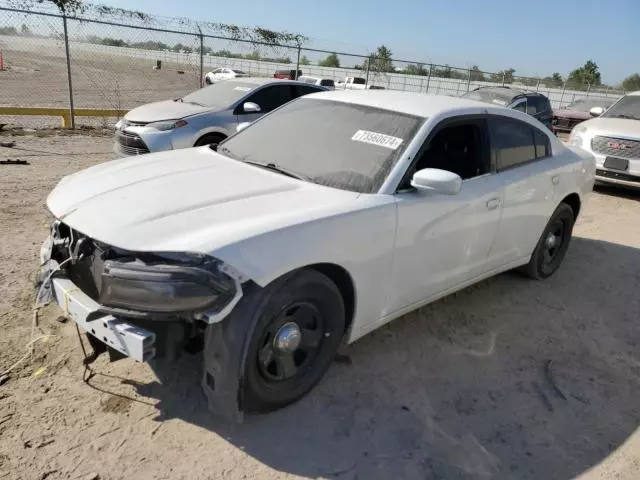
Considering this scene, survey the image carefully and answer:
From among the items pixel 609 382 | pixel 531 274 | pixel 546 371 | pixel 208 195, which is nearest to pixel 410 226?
pixel 208 195

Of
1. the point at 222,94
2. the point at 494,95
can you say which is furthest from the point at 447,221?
the point at 494,95

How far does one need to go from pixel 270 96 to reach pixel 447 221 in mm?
6085

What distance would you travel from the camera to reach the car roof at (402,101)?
3.63 meters

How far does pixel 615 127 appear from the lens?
29.9 feet

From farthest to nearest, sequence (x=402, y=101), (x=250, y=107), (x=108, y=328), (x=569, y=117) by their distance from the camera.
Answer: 1. (x=569, y=117)
2. (x=250, y=107)
3. (x=402, y=101)
4. (x=108, y=328)

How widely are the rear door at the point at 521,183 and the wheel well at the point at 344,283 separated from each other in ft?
5.12

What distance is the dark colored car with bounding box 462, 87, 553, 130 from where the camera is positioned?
41.4 ft

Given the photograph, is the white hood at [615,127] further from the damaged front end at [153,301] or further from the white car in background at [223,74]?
the white car in background at [223,74]

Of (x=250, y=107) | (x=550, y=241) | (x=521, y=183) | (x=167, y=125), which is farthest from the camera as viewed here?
(x=250, y=107)

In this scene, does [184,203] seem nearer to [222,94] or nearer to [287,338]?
[287,338]

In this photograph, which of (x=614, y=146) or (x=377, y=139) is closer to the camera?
(x=377, y=139)

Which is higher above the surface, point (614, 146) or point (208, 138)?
point (614, 146)

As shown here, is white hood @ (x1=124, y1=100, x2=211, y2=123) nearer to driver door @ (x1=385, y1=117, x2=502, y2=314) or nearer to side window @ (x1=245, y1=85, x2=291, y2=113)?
side window @ (x1=245, y1=85, x2=291, y2=113)

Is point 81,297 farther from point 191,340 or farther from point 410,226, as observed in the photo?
point 410,226
